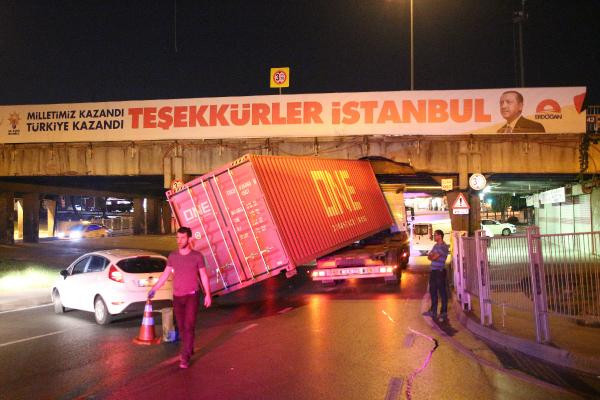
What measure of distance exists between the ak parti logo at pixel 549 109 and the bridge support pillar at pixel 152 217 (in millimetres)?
43311

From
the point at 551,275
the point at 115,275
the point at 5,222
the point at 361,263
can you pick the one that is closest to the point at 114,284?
the point at 115,275

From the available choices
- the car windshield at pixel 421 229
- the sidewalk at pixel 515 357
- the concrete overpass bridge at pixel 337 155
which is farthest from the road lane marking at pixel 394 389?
the car windshield at pixel 421 229

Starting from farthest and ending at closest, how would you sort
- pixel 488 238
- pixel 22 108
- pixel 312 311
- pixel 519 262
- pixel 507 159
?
pixel 22 108 < pixel 507 159 < pixel 312 311 < pixel 488 238 < pixel 519 262

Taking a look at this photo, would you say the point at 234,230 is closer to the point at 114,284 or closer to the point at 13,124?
the point at 114,284

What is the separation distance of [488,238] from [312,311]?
13.9ft

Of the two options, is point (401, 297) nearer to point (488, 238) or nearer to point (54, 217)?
point (488, 238)

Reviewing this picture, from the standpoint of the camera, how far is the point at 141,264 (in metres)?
11.8

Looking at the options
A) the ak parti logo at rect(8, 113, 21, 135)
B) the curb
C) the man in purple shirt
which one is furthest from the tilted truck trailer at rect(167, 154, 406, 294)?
the ak parti logo at rect(8, 113, 21, 135)

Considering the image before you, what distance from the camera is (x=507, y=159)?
2402 centimetres

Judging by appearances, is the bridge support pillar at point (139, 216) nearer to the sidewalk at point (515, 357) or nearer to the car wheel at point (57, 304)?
the car wheel at point (57, 304)

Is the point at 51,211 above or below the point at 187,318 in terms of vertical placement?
above

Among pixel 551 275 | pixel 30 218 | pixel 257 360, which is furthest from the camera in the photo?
pixel 30 218

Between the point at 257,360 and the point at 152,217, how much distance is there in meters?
52.7

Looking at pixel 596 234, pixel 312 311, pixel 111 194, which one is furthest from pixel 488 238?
pixel 111 194
